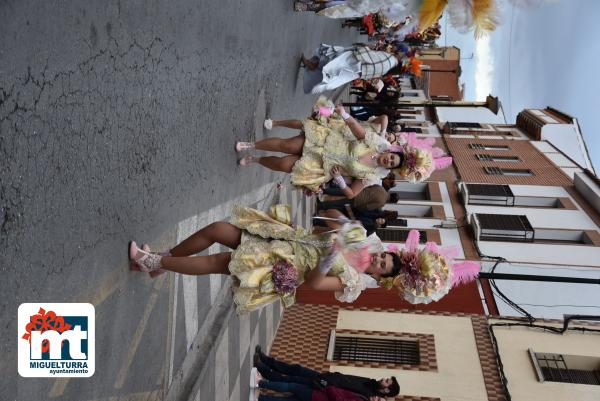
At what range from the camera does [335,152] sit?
24.2 ft

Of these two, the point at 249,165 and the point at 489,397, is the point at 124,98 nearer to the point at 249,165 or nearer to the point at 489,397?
the point at 249,165

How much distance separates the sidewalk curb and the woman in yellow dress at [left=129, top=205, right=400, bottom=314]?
1.26 m

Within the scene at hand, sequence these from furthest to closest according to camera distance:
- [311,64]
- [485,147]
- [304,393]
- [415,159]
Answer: [485,147], [311,64], [304,393], [415,159]

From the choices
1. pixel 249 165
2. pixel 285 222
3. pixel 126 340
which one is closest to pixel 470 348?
pixel 249 165

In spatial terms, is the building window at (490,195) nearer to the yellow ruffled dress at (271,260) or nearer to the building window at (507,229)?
A: the building window at (507,229)

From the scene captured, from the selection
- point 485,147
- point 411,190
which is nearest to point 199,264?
point 411,190

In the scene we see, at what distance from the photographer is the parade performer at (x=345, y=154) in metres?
7.06

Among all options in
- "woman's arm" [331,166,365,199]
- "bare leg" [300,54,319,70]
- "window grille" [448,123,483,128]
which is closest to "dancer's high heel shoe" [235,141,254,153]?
"woman's arm" [331,166,365,199]

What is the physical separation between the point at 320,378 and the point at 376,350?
2.02m

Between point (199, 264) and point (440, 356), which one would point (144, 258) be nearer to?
point (199, 264)

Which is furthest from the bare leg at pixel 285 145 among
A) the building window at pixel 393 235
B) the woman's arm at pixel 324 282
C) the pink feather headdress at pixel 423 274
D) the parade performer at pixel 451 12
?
the building window at pixel 393 235

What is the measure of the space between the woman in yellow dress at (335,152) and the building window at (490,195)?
1044cm

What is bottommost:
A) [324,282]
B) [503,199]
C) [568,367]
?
[568,367]

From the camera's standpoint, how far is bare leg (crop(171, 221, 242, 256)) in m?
5.12
